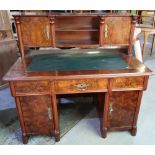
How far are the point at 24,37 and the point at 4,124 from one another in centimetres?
97

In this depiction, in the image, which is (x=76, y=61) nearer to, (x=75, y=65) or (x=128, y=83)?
(x=75, y=65)

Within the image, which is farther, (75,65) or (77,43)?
(77,43)

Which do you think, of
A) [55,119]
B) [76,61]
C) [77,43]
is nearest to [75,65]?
[76,61]

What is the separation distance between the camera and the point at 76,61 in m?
1.55

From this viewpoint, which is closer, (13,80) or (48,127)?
(13,80)

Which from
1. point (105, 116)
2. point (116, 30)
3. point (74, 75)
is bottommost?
point (105, 116)

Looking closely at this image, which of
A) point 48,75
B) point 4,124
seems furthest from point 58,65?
point 4,124

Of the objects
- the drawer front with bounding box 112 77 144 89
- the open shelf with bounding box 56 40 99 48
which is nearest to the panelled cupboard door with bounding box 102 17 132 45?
the open shelf with bounding box 56 40 99 48

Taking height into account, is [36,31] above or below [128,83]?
above

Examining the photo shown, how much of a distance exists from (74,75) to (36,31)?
0.64 meters

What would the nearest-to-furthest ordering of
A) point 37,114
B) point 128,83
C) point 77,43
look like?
1. point 128,83
2. point 37,114
3. point 77,43

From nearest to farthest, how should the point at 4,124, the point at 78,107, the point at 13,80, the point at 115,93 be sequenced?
the point at 13,80, the point at 115,93, the point at 4,124, the point at 78,107

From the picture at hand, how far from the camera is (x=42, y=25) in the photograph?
1.58 m
